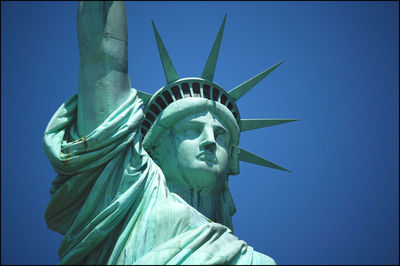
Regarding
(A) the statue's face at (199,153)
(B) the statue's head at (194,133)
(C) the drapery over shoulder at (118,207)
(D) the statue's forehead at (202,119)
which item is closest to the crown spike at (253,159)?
(B) the statue's head at (194,133)

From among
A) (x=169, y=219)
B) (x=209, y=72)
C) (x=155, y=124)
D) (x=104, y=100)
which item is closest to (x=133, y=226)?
(x=169, y=219)

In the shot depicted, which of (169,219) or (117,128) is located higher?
(117,128)

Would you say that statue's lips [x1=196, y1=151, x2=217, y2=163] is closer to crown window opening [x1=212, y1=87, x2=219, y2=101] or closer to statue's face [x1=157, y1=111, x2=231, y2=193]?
statue's face [x1=157, y1=111, x2=231, y2=193]

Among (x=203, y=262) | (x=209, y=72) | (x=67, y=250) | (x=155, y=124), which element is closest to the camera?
(x=203, y=262)

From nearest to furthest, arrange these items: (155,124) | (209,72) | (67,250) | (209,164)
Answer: (67,250)
(209,164)
(155,124)
(209,72)

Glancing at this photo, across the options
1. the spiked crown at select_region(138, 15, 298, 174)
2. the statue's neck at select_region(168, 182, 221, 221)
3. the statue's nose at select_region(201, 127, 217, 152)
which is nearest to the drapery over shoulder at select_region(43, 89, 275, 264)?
the statue's neck at select_region(168, 182, 221, 221)

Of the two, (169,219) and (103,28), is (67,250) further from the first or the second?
(103,28)
